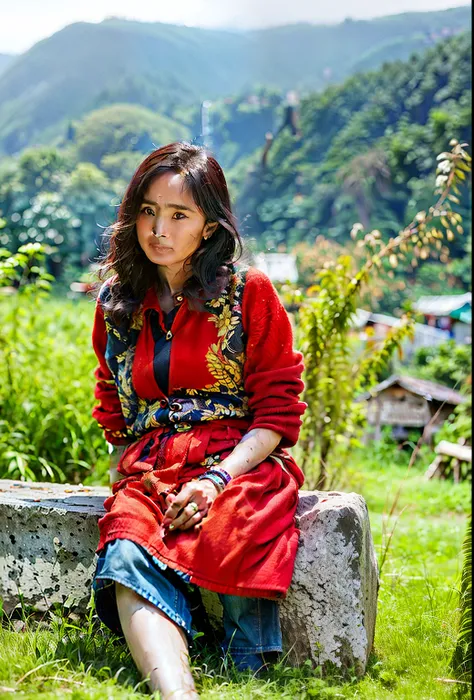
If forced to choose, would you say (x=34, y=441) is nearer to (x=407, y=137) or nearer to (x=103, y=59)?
(x=103, y=59)

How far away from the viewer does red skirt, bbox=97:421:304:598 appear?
1618mm

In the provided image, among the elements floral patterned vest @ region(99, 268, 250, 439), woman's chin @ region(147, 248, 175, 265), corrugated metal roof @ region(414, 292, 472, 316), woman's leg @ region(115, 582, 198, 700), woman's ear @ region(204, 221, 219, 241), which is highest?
woman's ear @ region(204, 221, 219, 241)

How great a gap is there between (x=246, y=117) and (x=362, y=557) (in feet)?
53.8

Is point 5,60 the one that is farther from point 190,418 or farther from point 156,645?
point 156,645

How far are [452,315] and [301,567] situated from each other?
12.1 m

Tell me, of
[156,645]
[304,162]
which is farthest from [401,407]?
[304,162]

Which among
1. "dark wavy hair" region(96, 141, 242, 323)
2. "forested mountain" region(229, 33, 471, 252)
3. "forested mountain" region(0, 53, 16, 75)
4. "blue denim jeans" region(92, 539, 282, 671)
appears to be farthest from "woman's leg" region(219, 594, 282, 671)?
"forested mountain" region(229, 33, 471, 252)

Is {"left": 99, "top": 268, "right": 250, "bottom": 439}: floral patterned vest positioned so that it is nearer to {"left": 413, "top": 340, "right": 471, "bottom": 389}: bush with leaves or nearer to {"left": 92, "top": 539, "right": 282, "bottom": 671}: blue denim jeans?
{"left": 92, "top": 539, "right": 282, "bottom": 671}: blue denim jeans

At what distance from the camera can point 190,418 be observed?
6.05ft

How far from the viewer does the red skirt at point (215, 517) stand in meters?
1.62

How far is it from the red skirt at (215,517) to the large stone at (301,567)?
0.30ft

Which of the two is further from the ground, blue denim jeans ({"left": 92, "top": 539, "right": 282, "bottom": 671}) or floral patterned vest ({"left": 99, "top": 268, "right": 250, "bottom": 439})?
floral patterned vest ({"left": 99, "top": 268, "right": 250, "bottom": 439})

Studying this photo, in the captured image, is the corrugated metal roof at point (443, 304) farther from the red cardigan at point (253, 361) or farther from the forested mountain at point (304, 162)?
the red cardigan at point (253, 361)

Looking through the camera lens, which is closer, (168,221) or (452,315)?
(168,221)
